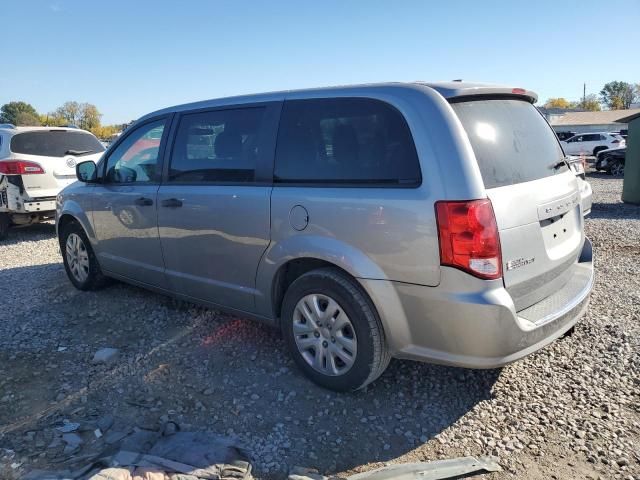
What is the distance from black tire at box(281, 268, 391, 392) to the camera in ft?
9.95

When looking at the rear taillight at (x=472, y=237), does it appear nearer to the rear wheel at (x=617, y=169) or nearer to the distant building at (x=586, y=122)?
the rear wheel at (x=617, y=169)

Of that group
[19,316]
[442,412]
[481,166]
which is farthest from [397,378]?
[19,316]

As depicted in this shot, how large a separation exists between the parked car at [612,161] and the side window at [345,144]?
70.6 ft

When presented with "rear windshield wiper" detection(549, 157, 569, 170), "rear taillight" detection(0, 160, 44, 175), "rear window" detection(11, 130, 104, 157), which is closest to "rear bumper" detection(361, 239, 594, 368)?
"rear windshield wiper" detection(549, 157, 569, 170)

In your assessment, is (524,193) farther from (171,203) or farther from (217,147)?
(171,203)

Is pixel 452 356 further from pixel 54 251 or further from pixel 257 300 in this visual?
pixel 54 251

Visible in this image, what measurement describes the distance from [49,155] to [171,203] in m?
5.61

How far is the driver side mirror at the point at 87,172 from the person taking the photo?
509 centimetres

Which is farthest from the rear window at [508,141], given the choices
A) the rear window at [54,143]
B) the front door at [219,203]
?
the rear window at [54,143]

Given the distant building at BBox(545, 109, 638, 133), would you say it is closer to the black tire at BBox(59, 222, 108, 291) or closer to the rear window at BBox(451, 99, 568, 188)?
the rear window at BBox(451, 99, 568, 188)

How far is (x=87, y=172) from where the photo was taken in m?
5.14

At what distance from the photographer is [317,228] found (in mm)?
3184

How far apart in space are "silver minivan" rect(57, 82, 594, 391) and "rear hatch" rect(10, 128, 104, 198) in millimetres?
5145

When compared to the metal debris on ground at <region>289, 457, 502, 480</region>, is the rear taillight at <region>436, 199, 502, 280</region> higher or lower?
higher
